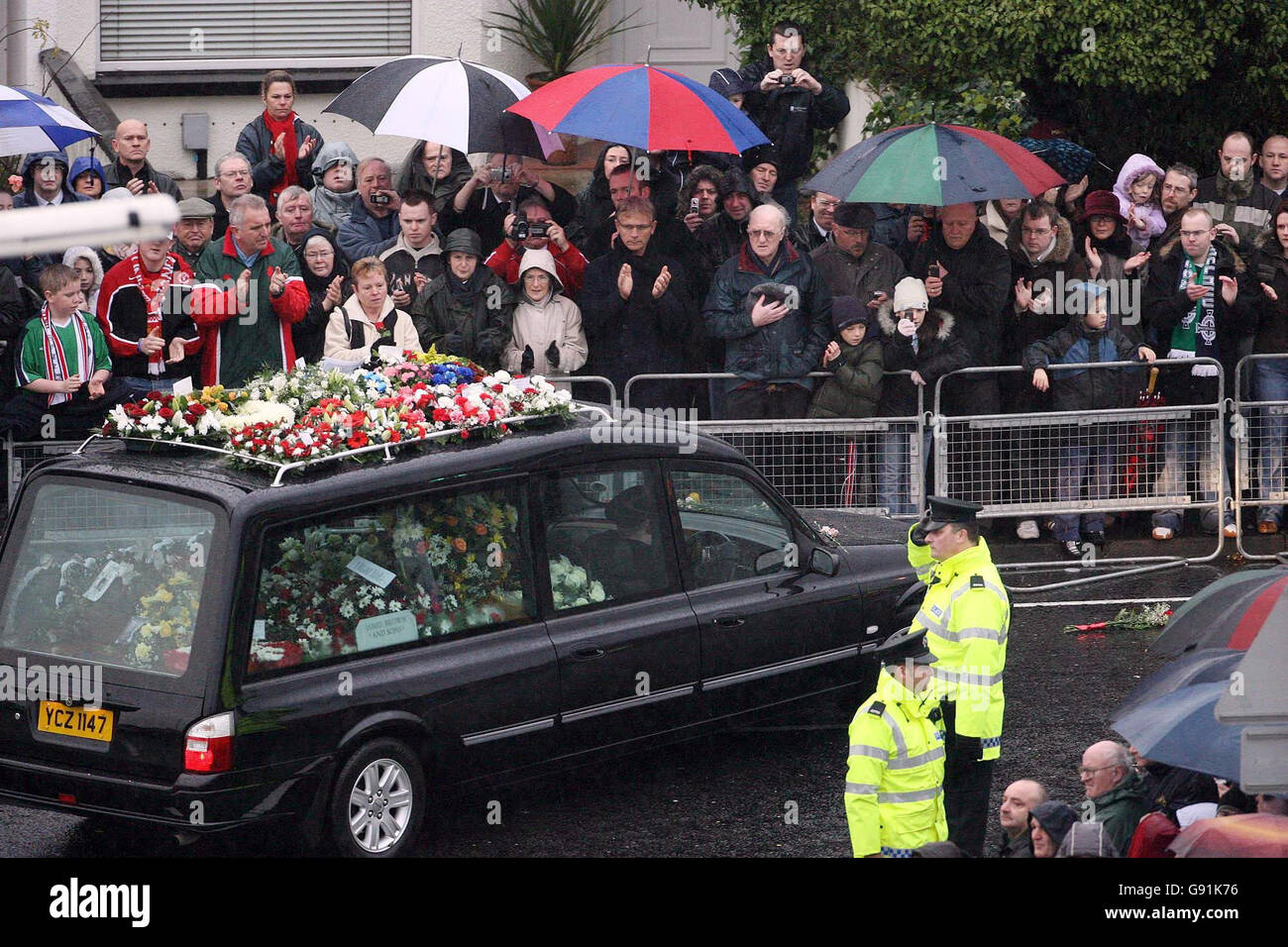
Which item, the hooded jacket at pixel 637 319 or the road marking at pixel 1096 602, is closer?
the road marking at pixel 1096 602

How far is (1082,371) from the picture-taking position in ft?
42.7

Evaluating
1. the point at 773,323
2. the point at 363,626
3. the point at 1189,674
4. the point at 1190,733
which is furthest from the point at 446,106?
the point at 1190,733

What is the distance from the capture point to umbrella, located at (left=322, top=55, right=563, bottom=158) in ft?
41.9

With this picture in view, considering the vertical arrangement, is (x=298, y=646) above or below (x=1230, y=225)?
below

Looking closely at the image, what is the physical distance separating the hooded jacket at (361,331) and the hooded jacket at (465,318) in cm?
25

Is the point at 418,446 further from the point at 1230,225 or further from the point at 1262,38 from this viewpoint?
the point at 1262,38

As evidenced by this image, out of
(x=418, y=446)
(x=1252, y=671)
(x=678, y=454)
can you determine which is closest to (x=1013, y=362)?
(x=678, y=454)

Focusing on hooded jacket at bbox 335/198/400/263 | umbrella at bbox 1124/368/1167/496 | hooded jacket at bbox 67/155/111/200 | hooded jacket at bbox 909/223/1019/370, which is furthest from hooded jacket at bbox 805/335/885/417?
hooded jacket at bbox 67/155/111/200

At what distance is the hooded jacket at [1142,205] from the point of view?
44.4 ft

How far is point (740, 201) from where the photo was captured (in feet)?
42.7

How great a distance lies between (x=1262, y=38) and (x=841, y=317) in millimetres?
4967

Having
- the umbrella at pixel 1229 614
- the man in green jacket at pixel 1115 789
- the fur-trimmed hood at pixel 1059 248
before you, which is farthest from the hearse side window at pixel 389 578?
the fur-trimmed hood at pixel 1059 248

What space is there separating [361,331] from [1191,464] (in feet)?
19.2

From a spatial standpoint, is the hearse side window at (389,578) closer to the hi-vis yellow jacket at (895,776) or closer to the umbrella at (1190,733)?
the hi-vis yellow jacket at (895,776)
